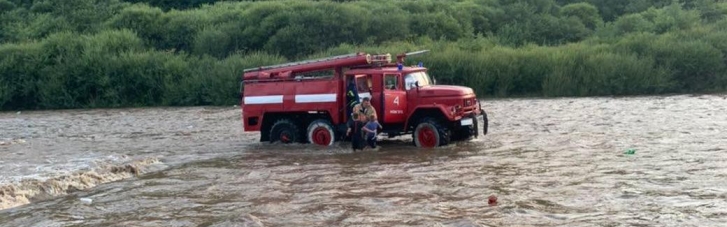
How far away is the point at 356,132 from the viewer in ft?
67.2

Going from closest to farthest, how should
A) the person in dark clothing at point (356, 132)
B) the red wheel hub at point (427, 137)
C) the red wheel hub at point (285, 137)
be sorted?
the person in dark clothing at point (356, 132) < the red wheel hub at point (427, 137) < the red wheel hub at point (285, 137)

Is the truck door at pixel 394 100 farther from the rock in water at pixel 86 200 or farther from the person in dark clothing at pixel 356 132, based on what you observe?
the rock in water at pixel 86 200

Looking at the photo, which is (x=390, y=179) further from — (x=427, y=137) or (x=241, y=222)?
(x=427, y=137)

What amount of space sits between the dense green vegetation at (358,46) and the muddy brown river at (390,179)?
17380 mm

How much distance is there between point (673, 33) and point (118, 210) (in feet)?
127

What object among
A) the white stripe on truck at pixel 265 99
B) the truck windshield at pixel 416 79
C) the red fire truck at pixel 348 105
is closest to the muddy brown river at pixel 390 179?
the red fire truck at pixel 348 105

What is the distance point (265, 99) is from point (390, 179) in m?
6.97

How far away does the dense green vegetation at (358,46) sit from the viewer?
4403 cm

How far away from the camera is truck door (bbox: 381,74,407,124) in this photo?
2078 cm

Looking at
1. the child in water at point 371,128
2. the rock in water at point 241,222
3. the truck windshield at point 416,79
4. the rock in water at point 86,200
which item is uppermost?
the truck windshield at point 416,79

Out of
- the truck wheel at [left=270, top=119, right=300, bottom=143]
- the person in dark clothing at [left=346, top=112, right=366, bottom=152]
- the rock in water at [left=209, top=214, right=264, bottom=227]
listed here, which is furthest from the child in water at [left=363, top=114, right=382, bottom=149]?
the rock in water at [left=209, top=214, right=264, bottom=227]

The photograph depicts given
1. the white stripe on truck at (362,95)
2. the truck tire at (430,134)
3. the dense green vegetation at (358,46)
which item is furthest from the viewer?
the dense green vegetation at (358,46)

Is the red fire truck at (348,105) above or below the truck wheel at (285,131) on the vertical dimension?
above

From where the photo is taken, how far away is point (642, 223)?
38.4 ft
